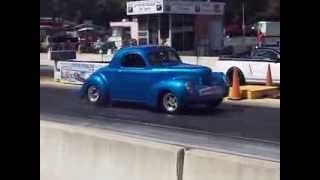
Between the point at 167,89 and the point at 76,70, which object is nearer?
the point at 167,89

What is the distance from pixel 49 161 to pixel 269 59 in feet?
55.9

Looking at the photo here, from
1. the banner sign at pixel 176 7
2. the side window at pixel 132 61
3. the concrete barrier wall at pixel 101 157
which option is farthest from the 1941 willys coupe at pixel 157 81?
the banner sign at pixel 176 7

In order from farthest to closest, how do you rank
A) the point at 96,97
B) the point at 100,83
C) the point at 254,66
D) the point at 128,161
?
1. the point at 254,66
2. the point at 96,97
3. the point at 100,83
4. the point at 128,161

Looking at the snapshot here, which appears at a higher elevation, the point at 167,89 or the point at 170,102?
the point at 167,89

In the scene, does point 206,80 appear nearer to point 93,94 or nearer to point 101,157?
point 93,94

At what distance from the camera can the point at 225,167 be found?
443 centimetres

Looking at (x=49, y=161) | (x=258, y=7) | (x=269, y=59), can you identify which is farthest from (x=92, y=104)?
(x=258, y=7)

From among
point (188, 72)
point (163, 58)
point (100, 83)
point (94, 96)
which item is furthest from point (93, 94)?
point (188, 72)

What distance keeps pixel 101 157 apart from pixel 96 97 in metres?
11.8

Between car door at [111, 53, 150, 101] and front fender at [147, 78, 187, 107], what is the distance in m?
0.26

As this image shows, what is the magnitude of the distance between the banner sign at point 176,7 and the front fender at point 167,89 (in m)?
22.4
